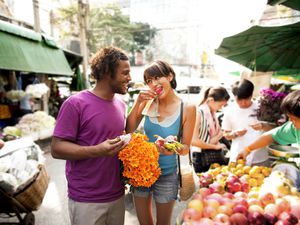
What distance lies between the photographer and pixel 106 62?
2.12 meters

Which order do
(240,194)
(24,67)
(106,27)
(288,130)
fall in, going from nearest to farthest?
1. (240,194)
2. (288,130)
3. (24,67)
4. (106,27)

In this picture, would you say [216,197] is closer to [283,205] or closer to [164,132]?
[283,205]

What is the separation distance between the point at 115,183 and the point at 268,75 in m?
3.70

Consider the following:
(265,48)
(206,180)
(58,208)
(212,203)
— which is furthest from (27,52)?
(212,203)

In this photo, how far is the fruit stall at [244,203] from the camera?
1.84 meters

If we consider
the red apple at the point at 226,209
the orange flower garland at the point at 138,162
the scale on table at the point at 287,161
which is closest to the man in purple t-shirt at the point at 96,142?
the orange flower garland at the point at 138,162

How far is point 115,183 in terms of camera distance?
213 cm

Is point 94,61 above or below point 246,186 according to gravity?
above

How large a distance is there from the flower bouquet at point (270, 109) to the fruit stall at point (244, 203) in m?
1.03

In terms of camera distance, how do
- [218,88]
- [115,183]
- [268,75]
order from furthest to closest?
[268,75], [218,88], [115,183]

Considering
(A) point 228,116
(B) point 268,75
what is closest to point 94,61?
(A) point 228,116

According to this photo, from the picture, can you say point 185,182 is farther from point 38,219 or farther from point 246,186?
point 38,219

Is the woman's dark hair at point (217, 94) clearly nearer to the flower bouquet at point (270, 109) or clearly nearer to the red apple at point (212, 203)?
the flower bouquet at point (270, 109)

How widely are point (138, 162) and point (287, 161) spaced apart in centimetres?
175
